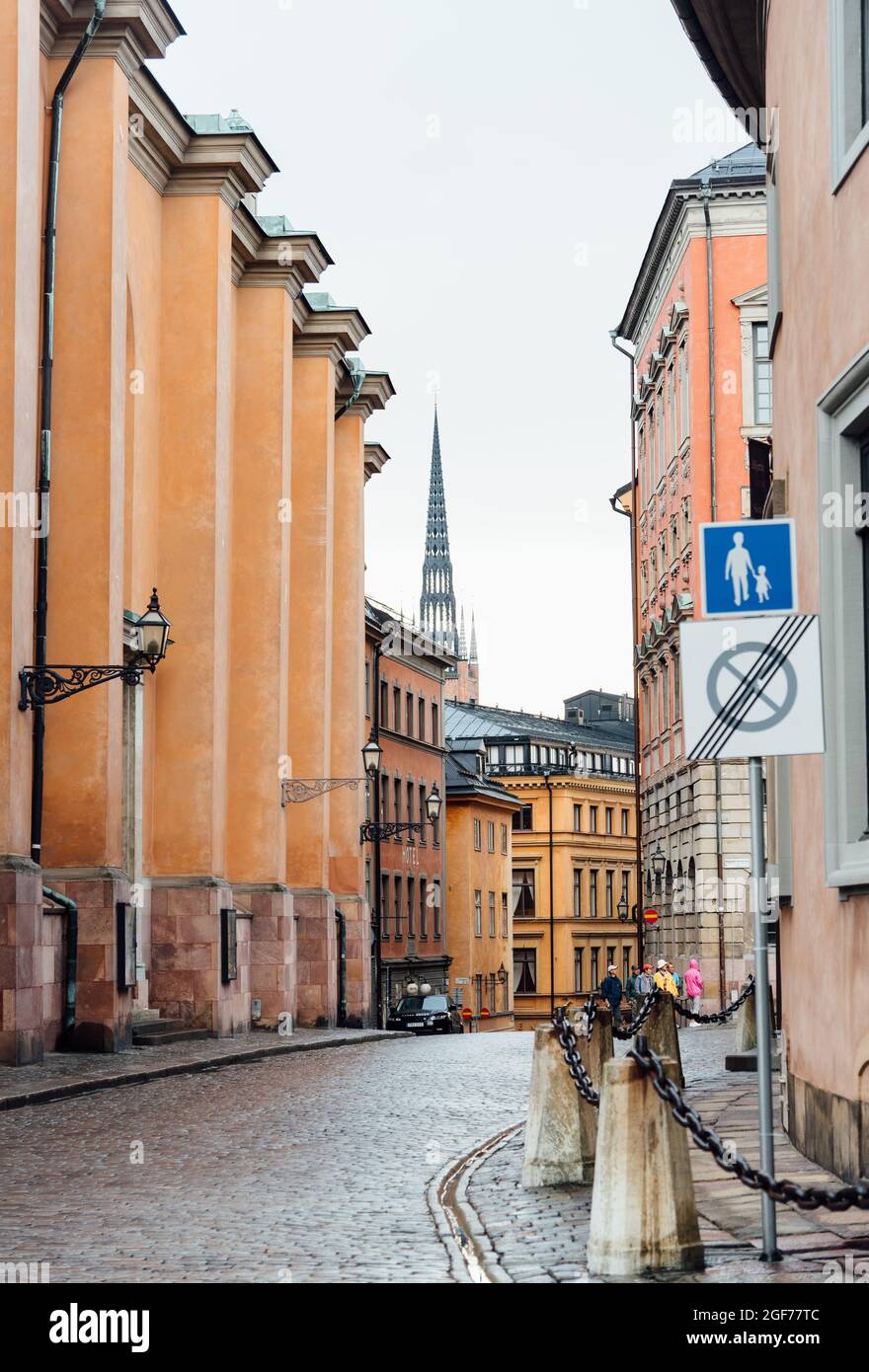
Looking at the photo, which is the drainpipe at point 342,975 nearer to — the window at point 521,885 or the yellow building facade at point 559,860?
the yellow building facade at point 559,860

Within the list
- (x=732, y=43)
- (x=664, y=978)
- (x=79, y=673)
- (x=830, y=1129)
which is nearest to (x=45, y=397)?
(x=79, y=673)

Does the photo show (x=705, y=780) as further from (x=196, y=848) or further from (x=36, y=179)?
(x=36, y=179)

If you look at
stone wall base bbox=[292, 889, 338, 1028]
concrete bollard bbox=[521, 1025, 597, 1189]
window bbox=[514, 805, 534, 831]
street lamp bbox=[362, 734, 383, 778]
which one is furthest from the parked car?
window bbox=[514, 805, 534, 831]

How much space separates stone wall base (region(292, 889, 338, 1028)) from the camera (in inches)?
1533

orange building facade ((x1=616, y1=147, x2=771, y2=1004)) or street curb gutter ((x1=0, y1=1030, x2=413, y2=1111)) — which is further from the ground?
orange building facade ((x1=616, y1=147, x2=771, y2=1004))

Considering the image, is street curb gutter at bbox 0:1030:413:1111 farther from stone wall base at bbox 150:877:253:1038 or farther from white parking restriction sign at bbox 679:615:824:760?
white parking restriction sign at bbox 679:615:824:760

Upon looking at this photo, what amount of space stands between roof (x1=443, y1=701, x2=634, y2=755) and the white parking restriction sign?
96.8 m

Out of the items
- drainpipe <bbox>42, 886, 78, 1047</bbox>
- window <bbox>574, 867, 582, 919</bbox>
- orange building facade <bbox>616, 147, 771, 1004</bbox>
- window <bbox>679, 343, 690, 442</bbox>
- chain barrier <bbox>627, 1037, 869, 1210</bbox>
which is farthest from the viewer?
window <bbox>574, 867, 582, 919</bbox>

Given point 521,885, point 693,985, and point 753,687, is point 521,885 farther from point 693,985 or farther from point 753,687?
point 753,687

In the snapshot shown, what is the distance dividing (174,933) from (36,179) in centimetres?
1202

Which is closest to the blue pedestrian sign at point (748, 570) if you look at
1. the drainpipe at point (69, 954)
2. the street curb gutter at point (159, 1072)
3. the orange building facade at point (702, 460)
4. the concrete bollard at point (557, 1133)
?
the concrete bollard at point (557, 1133)

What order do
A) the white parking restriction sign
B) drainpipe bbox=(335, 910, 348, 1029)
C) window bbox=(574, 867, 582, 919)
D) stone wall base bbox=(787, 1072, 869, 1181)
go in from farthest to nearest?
window bbox=(574, 867, 582, 919), drainpipe bbox=(335, 910, 348, 1029), stone wall base bbox=(787, 1072, 869, 1181), the white parking restriction sign

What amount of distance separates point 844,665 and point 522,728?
4110 inches

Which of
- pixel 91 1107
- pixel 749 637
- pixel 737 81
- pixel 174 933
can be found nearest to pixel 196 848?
pixel 174 933
